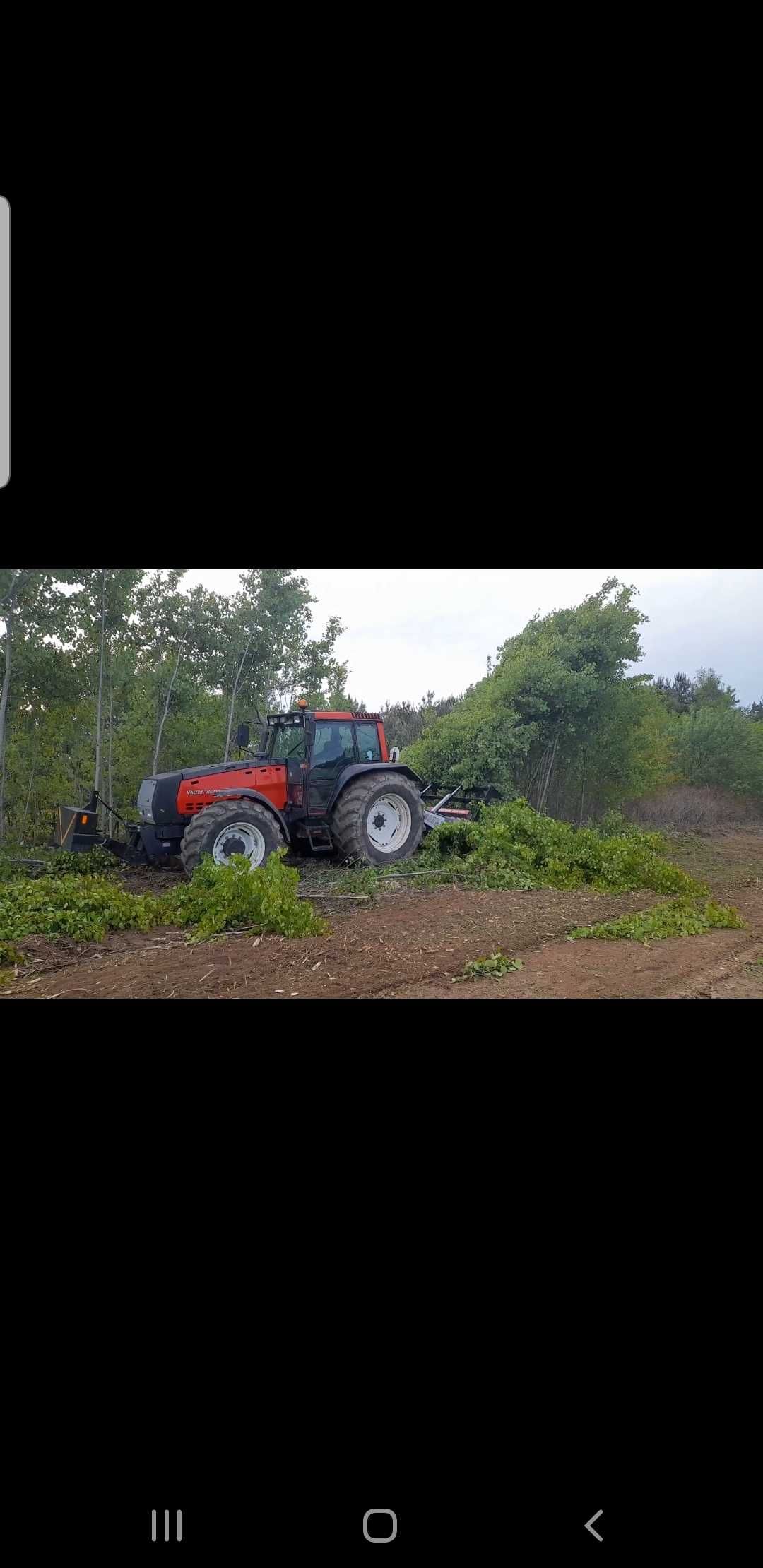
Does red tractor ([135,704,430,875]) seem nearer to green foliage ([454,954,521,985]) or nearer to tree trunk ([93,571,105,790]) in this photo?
tree trunk ([93,571,105,790])

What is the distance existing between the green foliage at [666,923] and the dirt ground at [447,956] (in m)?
0.06

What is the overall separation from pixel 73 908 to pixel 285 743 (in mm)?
2211

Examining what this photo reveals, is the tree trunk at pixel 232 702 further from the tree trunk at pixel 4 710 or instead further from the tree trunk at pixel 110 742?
the tree trunk at pixel 4 710

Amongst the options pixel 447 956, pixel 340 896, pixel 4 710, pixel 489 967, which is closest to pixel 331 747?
pixel 340 896

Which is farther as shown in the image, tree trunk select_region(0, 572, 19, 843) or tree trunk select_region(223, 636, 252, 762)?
tree trunk select_region(223, 636, 252, 762)

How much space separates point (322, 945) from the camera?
11.1 ft

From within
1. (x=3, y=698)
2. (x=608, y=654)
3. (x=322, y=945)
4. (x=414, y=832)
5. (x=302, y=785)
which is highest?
(x=608, y=654)

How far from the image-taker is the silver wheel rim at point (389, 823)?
557 cm

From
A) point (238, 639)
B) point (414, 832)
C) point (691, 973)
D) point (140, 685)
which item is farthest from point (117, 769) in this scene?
point (691, 973)

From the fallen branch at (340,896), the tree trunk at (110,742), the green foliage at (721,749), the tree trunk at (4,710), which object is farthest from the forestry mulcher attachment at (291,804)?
the green foliage at (721,749)

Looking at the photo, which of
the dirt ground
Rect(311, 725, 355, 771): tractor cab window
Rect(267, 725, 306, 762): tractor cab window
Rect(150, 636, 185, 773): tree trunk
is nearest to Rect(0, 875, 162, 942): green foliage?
the dirt ground

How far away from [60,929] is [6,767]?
46.6 inches

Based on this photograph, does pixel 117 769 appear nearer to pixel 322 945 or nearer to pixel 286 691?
pixel 286 691

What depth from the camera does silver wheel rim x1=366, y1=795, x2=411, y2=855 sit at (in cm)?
557
